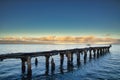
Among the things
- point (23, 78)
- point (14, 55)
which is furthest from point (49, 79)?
point (14, 55)

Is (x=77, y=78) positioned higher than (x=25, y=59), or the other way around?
(x=25, y=59)

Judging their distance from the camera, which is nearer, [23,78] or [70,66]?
[23,78]

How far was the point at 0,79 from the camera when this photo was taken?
29.0m

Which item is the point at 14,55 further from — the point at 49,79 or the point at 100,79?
the point at 100,79

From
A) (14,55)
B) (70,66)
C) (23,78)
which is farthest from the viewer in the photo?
(70,66)

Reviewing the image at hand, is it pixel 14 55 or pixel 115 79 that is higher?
pixel 14 55

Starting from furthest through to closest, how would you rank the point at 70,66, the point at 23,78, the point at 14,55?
1. the point at 70,66
2. the point at 23,78
3. the point at 14,55

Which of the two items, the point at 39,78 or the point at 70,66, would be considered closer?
the point at 39,78

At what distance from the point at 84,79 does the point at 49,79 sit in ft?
18.2

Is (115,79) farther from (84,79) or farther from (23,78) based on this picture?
(23,78)

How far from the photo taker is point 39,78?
29.4 meters

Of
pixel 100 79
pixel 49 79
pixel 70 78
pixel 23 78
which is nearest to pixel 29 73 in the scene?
pixel 23 78

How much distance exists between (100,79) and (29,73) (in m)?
11.5

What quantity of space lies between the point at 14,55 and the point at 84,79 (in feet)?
37.8
